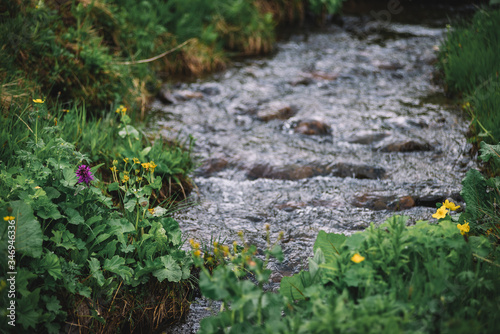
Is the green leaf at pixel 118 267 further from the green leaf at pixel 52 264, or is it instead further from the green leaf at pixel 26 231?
the green leaf at pixel 26 231

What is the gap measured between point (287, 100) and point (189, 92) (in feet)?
4.42

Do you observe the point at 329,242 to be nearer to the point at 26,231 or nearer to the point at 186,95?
the point at 26,231

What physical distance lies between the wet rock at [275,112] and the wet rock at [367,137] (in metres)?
0.92

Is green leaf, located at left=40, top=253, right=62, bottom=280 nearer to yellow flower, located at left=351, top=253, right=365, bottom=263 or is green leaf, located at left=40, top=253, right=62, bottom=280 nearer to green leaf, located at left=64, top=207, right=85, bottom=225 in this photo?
green leaf, located at left=64, top=207, right=85, bottom=225

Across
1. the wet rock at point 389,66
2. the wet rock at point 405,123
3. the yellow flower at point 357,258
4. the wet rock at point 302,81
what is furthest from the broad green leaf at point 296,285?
the wet rock at point 389,66

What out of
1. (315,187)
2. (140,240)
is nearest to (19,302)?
(140,240)

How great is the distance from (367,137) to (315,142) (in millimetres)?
575

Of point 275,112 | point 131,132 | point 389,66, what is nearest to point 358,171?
point 275,112

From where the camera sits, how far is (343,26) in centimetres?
829

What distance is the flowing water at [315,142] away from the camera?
3.33m

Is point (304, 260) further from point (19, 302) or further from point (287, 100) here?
point (287, 100)

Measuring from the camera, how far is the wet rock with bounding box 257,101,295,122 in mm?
5051

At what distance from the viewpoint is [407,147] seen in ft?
13.9

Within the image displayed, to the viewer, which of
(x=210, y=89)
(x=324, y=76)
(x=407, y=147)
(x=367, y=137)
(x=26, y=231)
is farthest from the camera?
(x=324, y=76)
